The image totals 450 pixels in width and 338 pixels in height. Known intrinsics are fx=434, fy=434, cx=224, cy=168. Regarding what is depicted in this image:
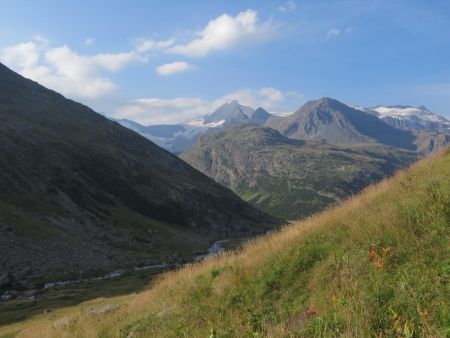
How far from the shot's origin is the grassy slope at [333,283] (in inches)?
326

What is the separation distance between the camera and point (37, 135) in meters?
161

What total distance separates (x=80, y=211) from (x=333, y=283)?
404 feet

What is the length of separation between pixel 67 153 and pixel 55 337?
15661 cm

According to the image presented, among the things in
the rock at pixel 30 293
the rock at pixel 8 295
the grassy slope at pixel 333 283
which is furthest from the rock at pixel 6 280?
the grassy slope at pixel 333 283

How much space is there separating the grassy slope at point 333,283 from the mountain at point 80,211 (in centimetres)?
5455

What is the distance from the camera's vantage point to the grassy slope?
8.29 meters

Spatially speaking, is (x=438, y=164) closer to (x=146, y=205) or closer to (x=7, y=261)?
(x=7, y=261)

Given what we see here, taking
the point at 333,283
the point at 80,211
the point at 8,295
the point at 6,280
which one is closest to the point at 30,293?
the point at 8,295

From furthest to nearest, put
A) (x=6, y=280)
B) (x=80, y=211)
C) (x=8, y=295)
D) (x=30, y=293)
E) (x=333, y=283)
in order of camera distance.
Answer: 1. (x=80, y=211)
2. (x=6, y=280)
3. (x=30, y=293)
4. (x=8, y=295)
5. (x=333, y=283)

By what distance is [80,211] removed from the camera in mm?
125312

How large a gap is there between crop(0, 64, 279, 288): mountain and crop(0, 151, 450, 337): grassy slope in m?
54.6

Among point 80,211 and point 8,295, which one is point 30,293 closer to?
point 8,295

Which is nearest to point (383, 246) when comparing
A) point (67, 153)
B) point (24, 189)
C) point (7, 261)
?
point (7, 261)

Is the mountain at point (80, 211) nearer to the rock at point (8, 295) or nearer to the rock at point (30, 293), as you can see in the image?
the rock at point (8, 295)
